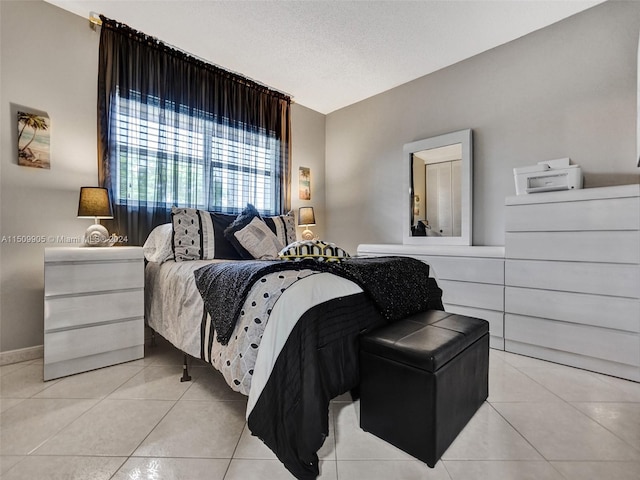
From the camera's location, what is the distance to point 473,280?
8.55 feet

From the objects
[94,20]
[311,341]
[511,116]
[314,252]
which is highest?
[94,20]

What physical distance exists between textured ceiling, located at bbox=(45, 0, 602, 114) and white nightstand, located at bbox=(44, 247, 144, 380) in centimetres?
194

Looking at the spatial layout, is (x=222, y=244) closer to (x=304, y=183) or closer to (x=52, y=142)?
(x=52, y=142)

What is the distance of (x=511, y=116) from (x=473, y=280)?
1602mm

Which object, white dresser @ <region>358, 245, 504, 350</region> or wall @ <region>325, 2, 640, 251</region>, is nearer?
wall @ <region>325, 2, 640, 251</region>

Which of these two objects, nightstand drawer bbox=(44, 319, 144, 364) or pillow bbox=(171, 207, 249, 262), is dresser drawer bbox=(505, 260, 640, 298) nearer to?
pillow bbox=(171, 207, 249, 262)

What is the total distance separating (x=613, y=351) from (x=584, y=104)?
1.91m

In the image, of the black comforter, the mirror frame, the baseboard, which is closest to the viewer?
the black comforter

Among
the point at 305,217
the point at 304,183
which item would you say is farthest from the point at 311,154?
the point at 305,217

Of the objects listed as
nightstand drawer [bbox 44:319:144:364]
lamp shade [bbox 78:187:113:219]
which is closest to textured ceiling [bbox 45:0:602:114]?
lamp shade [bbox 78:187:113:219]

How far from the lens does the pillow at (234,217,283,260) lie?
2513mm

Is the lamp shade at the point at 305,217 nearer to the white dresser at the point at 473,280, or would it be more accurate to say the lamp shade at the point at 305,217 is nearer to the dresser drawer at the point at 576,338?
the white dresser at the point at 473,280

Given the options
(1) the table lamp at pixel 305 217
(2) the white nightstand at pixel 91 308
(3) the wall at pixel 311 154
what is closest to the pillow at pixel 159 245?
(2) the white nightstand at pixel 91 308

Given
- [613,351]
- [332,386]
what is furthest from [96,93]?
[613,351]
